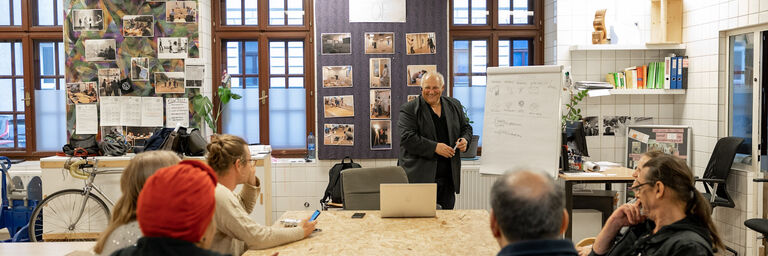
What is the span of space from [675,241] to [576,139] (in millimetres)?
3187

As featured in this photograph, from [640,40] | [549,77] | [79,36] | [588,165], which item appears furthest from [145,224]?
[640,40]

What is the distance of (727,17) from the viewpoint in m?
5.50

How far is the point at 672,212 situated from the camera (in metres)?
2.40

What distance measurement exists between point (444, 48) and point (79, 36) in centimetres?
362

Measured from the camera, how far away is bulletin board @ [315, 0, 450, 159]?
20.6ft

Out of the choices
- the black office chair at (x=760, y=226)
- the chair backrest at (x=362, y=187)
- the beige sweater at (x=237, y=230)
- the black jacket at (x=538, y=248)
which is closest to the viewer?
the black jacket at (x=538, y=248)

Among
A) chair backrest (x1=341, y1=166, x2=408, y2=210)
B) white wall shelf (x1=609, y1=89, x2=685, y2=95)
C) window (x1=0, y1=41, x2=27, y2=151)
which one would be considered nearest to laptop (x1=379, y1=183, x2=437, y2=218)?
chair backrest (x1=341, y1=166, x2=408, y2=210)

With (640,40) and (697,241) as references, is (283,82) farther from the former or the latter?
(697,241)

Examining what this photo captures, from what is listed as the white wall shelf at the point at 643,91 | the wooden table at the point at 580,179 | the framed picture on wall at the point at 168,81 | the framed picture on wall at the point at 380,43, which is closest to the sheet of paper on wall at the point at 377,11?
the framed picture on wall at the point at 380,43

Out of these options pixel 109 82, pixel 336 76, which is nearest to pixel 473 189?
pixel 336 76

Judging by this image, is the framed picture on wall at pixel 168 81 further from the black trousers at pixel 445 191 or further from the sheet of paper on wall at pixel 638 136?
the sheet of paper on wall at pixel 638 136

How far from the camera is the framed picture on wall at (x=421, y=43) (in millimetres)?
6281

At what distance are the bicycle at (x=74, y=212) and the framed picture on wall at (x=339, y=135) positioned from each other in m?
2.01

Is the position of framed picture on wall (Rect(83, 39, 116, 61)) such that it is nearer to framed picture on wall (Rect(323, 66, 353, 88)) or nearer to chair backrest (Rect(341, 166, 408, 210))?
framed picture on wall (Rect(323, 66, 353, 88))
